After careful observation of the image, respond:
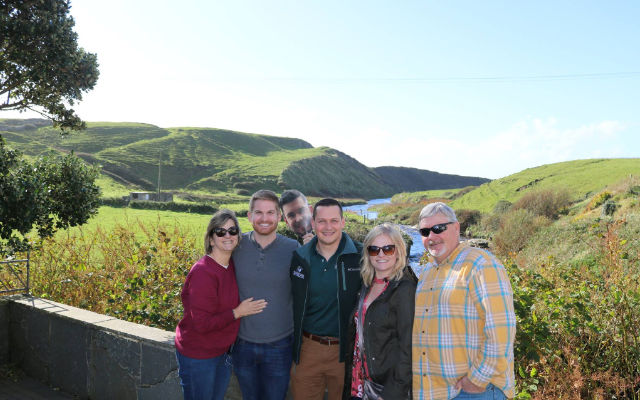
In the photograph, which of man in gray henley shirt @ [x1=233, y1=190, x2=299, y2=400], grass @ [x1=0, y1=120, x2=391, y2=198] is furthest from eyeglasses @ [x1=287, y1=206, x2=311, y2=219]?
grass @ [x1=0, y1=120, x2=391, y2=198]

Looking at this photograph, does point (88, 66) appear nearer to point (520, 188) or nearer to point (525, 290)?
point (525, 290)

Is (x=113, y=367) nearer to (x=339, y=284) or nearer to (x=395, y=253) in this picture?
(x=339, y=284)

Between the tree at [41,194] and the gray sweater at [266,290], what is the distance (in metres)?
3.76

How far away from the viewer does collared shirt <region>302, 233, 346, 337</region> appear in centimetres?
Answer: 291

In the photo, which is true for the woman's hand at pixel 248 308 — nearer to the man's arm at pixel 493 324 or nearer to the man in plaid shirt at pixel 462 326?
the man in plaid shirt at pixel 462 326

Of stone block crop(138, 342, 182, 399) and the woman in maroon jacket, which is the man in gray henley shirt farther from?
stone block crop(138, 342, 182, 399)

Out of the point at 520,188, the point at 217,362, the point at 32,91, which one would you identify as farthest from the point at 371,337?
the point at 520,188

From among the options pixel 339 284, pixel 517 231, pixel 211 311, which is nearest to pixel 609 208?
pixel 517 231

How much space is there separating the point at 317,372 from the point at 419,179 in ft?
524

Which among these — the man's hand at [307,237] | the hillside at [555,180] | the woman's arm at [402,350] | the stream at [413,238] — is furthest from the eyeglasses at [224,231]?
the hillside at [555,180]

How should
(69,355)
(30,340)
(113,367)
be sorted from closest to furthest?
1. (113,367)
2. (69,355)
3. (30,340)

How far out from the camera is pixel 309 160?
135125 millimetres

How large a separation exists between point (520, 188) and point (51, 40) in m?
50.4

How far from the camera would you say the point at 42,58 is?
20.6ft
